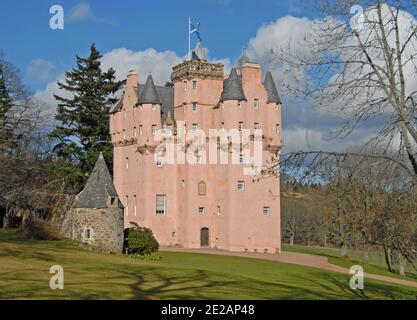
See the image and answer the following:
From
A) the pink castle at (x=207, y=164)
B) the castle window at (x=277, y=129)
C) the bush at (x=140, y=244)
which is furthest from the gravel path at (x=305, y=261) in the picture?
the castle window at (x=277, y=129)

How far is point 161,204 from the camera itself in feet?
185

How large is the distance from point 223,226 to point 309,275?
746 inches

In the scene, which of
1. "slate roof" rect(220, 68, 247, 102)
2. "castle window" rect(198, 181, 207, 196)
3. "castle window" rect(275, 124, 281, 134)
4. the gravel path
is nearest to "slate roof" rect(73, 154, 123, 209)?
the gravel path

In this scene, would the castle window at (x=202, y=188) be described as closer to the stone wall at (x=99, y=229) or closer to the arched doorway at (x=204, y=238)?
the arched doorway at (x=204, y=238)

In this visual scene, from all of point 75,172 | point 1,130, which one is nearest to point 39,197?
point 75,172

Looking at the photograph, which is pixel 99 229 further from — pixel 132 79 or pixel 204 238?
pixel 132 79

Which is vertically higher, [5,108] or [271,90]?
[271,90]

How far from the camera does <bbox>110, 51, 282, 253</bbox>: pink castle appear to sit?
53.6 m

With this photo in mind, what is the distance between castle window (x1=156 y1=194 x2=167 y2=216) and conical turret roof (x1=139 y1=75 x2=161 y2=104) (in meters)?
8.86

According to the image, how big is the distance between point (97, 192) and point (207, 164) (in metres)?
15.3

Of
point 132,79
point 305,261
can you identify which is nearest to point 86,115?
point 132,79

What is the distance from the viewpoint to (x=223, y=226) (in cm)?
5397

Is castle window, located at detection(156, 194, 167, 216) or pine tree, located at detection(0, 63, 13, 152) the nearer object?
pine tree, located at detection(0, 63, 13, 152)

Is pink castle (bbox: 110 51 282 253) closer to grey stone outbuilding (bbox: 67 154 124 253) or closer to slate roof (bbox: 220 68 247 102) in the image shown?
slate roof (bbox: 220 68 247 102)
